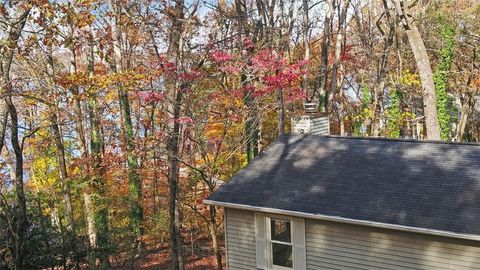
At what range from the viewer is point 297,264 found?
1099cm

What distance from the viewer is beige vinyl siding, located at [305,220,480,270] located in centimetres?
897

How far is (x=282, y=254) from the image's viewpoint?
11672 mm

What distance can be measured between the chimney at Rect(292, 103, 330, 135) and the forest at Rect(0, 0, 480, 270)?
7.06 feet

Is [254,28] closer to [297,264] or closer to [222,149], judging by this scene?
[222,149]

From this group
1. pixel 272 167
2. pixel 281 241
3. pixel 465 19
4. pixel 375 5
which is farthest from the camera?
pixel 375 5

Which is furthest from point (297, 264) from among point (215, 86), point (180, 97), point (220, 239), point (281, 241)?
point (220, 239)

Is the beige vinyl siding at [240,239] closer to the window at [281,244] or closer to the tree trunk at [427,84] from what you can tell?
the window at [281,244]

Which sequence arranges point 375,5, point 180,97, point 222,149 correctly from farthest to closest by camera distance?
point 375,5, point 222,149, point 180,97

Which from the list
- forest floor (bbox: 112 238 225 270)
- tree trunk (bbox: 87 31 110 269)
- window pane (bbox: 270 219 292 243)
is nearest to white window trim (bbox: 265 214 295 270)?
window pane (bbox: 270 219 292 243)

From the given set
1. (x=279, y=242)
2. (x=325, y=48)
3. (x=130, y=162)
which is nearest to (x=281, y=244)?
(x=279, y=242)

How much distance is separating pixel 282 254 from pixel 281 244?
13.3 inches

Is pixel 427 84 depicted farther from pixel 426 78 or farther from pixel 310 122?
pixel 310 122

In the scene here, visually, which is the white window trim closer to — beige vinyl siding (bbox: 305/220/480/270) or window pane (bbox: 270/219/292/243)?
window pane (bbox: 270/219/292/243)

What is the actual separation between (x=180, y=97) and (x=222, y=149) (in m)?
4.41
